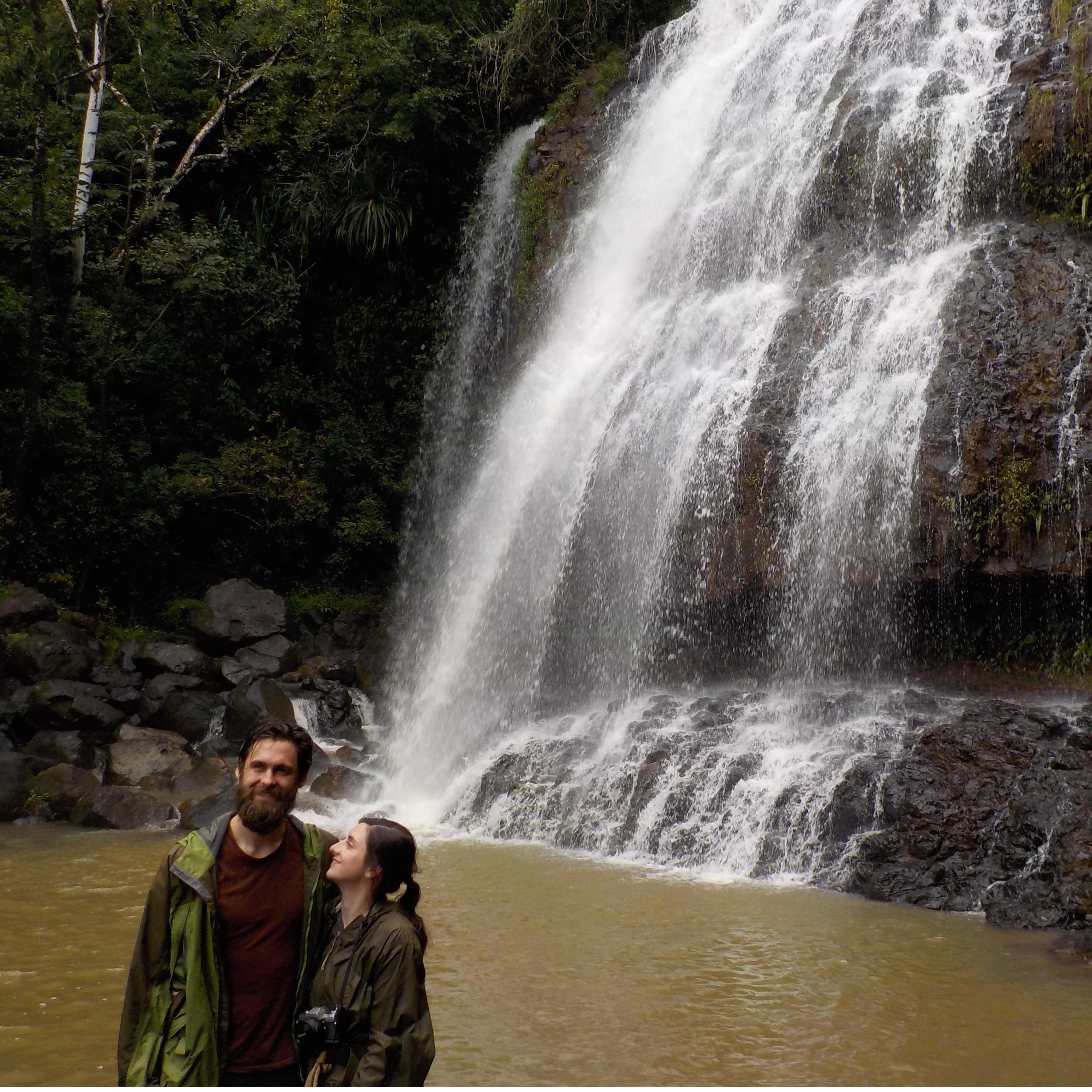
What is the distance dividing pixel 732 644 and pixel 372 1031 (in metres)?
9.36

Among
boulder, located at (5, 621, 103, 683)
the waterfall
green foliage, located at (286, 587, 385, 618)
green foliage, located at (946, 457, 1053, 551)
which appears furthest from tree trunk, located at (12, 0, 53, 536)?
green foliage, located at (946, 457, 1053, 551)

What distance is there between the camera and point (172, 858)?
2.74 meters

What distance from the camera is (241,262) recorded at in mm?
18438

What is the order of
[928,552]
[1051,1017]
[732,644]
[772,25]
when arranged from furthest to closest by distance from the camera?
[772,25] → [732,644] → [928,552] → [1051,1017]

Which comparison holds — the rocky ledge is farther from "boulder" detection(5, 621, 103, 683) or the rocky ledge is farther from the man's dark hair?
the man's dark hair

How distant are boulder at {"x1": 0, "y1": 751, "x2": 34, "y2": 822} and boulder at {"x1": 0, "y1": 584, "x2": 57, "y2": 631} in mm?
3336

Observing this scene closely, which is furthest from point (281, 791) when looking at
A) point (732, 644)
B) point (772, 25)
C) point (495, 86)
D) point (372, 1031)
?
point (495, 86)

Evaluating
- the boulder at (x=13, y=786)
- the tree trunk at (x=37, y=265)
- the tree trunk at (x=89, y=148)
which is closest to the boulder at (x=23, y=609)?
the tree trunk at (x=37, y=265)

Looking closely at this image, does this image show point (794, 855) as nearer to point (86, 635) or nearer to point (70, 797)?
point (70, 797)

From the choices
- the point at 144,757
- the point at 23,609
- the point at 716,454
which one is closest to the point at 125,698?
the point at 144,757

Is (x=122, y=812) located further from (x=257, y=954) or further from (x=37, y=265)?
(x=37, y=265)

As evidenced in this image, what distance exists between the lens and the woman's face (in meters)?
2.82

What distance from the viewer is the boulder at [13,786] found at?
10133 millimetres

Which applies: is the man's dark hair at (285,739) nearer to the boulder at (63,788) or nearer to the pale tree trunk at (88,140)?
the boulder at (63,788)
